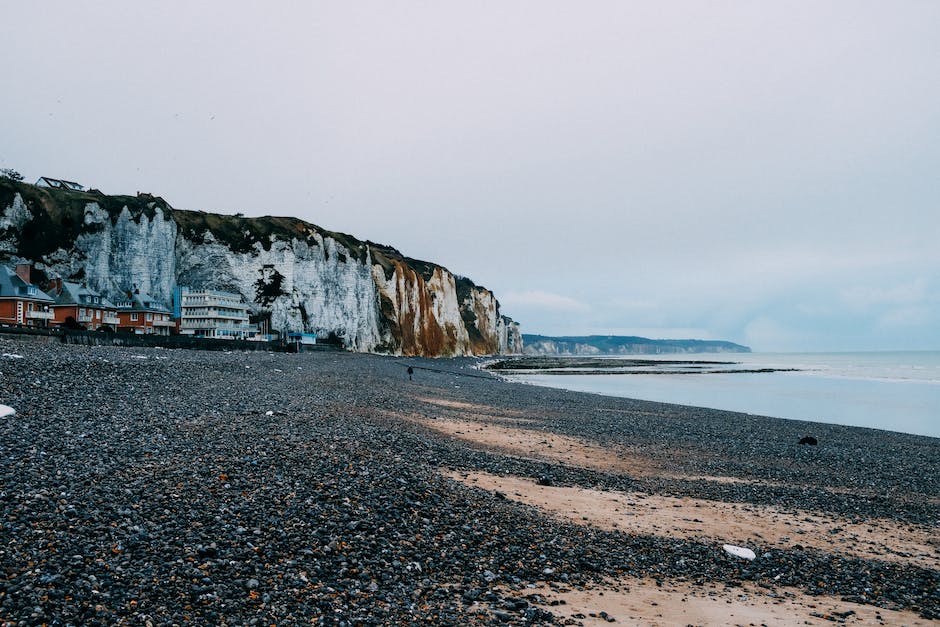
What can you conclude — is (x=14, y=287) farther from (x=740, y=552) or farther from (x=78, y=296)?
(x=740, y=552)

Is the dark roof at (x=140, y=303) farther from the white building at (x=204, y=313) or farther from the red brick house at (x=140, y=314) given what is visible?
the white building at (x=204, y=313)

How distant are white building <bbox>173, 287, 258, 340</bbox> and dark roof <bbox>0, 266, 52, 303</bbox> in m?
17.7

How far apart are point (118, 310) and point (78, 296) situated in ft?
15.5

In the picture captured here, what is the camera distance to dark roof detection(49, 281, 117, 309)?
162 ft

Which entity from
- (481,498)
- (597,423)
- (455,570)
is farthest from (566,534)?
(597,423)

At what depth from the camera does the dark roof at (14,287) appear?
4320 centimetres

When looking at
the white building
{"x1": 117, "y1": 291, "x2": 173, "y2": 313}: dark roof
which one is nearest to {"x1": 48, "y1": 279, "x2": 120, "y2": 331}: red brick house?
{"x1": 117, "y1": 291, "x2": 173, "y2": 313}: dark roof

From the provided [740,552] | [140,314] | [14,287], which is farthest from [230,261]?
[740,552]

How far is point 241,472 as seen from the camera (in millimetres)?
7953

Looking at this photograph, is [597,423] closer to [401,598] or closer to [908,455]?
[908,455]

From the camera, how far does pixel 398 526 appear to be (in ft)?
22.7

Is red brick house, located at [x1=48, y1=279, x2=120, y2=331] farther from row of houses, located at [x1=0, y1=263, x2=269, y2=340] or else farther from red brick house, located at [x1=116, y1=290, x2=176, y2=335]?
red brick house, located at [x1=116, y1=290, x2=176, y2=335]

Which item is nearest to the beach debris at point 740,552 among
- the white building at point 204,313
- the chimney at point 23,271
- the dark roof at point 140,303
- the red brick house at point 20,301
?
the red brick house at point 20,301

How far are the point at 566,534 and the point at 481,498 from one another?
1.55 m
